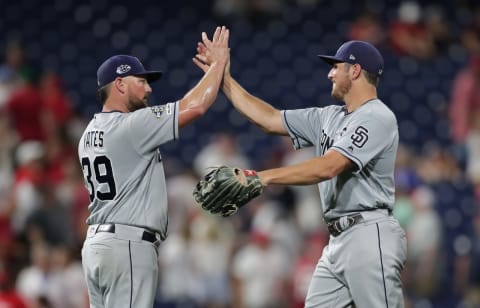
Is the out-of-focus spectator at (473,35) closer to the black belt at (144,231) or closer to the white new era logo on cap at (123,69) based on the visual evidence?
the white new era logo on cap at (123,69)

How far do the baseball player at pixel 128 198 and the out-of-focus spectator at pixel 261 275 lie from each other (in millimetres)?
3820

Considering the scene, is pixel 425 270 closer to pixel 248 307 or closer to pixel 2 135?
pixel 248 307

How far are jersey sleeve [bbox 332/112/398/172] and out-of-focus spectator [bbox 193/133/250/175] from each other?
181 inches

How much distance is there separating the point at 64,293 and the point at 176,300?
105 centimetres

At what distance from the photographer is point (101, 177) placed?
17.7ft

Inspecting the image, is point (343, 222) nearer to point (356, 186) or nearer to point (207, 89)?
point (356, 186)

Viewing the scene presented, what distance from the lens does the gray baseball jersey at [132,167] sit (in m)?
5.31

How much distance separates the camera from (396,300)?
5.30m

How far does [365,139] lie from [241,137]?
19.1 ft

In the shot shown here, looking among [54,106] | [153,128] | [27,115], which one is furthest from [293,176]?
[54,106]

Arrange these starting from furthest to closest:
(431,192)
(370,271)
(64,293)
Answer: (431,192)
(64,293)
(370,271)

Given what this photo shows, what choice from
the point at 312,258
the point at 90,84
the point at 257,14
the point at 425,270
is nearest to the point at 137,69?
the point at 312,258

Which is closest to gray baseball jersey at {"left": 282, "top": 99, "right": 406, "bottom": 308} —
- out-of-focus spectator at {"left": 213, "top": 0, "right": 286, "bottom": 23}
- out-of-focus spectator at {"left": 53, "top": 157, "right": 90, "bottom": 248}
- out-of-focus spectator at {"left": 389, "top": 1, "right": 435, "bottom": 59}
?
out-of-focus spectator at {"left": 53, "top": 157, "right": 90, "bottom": 248}

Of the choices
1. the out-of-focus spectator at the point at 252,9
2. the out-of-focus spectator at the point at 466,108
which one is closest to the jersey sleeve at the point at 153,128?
the out-of-focus spectator at the point at 466,108
